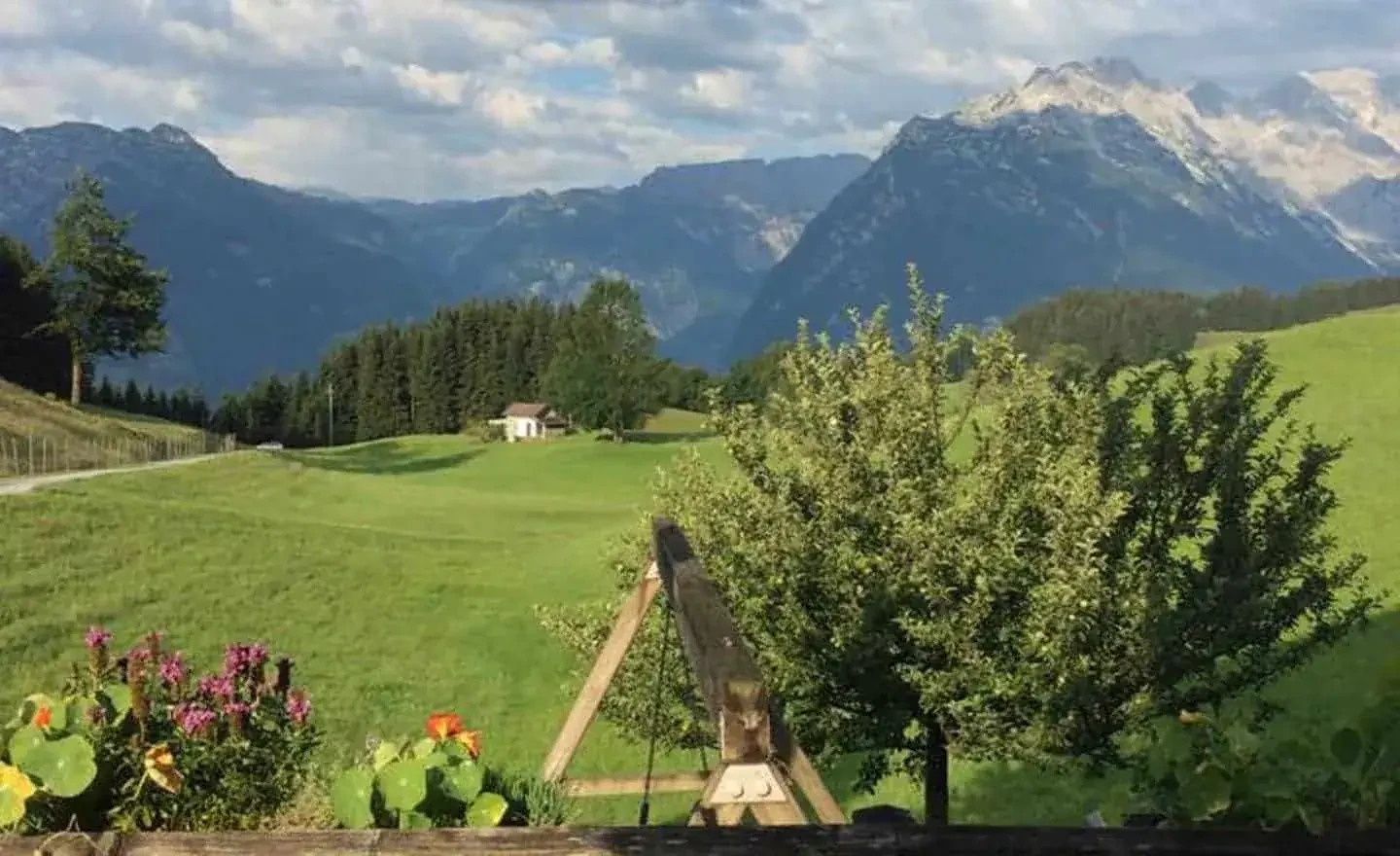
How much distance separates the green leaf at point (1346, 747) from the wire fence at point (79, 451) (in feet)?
196

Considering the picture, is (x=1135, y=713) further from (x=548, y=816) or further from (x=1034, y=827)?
(x=1034, y=827)

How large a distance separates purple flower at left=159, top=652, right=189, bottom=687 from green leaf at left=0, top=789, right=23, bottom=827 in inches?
63.8

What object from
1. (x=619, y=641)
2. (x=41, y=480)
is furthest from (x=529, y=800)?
(x=41, y=480)

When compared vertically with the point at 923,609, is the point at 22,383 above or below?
above

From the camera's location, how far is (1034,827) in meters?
3.58

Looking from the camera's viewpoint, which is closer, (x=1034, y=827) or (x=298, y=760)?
(x=1034, y=827)

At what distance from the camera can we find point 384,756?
5.08 m

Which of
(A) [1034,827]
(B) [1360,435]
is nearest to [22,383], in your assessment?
(B) [1360,435]

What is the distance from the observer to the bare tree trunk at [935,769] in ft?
44.3

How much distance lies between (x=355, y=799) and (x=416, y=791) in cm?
27

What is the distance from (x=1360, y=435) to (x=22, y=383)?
4169 inches

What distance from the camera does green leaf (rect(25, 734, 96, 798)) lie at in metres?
5.16

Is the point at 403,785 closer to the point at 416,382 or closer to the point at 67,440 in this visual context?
the point at 67,440

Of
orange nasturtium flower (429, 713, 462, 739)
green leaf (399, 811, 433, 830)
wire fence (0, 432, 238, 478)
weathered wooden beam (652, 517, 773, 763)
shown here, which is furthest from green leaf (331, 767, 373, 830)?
wire fence (0, 432, 238, 478)
